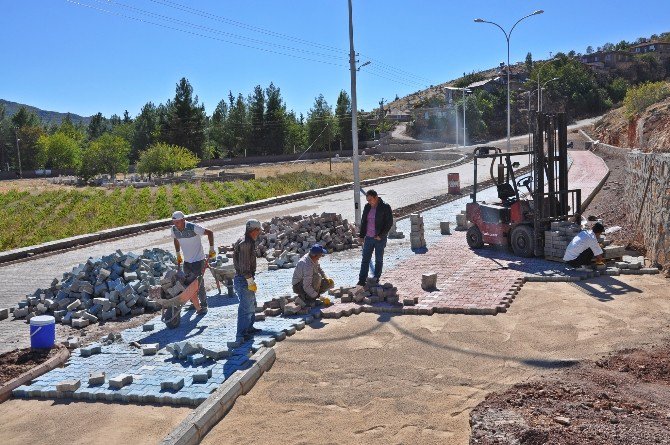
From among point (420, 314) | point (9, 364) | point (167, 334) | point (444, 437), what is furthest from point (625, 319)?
point (9, 364)

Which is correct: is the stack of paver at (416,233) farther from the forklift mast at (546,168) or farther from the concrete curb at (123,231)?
the concrete curb at (123,231)

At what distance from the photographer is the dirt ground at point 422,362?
5844mm

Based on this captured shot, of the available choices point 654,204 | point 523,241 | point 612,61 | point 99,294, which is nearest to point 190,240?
point 99,294

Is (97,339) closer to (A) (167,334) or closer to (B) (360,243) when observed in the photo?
(A) (167,334)

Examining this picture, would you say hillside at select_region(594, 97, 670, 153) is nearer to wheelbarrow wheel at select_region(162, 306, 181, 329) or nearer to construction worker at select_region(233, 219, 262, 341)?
construction worker at select_region(233, 219, 262, 341)

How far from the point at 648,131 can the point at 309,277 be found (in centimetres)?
3632

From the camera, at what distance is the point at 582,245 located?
11281 mm

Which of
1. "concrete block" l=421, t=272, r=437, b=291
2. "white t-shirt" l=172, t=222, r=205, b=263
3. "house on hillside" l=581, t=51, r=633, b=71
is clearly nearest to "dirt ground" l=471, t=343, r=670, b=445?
"concrete block" l=421, t=272, r=437, b=291

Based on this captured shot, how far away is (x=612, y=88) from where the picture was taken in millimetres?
111438

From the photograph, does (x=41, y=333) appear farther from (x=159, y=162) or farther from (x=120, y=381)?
(x=159, y=162)

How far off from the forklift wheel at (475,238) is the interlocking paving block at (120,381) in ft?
30.1

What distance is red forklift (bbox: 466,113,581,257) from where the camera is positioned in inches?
505

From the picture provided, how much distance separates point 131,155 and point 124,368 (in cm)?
9547

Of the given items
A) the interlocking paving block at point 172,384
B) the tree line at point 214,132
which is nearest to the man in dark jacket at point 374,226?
the interlocking paving block at point 172,384
